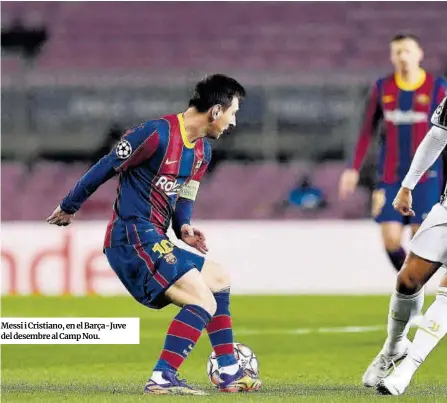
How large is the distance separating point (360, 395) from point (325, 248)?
8.88m

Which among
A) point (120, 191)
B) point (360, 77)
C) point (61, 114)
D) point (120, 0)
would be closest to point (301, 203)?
point (360, 77)

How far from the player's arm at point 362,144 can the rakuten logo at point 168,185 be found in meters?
3.00

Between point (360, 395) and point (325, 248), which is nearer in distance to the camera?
point (360, 395)

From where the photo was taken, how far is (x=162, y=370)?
17.3ft

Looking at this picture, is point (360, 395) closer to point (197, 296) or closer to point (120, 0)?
point (197, 296)

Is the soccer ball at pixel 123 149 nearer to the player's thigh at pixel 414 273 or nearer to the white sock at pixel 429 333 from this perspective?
the player's thigh at pixel 414 273

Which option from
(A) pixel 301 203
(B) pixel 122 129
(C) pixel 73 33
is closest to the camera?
(A) pixel 301 203

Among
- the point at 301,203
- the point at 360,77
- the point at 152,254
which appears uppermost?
the point at 152,254

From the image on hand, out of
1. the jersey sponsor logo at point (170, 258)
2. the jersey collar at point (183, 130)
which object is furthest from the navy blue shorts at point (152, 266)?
the jersey collar at point (183, 130)

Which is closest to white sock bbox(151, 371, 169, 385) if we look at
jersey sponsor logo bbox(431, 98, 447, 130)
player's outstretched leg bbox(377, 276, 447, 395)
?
player's outstretched leg bbox(377, 276, 447, 395)

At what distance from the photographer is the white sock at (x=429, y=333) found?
5148mm

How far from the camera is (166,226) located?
5.62m

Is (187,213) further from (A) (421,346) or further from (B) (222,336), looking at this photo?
(A) (421,346)
